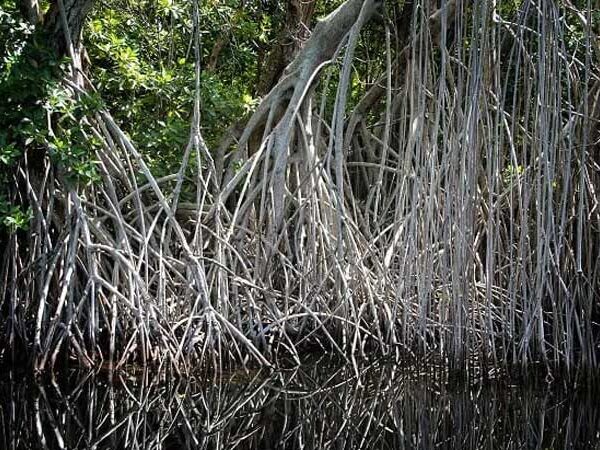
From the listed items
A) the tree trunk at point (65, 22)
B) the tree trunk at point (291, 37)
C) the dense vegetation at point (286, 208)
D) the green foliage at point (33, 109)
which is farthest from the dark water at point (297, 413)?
the tree trunk at point (291, 37)

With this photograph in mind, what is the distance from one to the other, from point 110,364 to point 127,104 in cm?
177

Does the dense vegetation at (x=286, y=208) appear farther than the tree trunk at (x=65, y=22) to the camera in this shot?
No

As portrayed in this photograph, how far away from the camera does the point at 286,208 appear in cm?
582

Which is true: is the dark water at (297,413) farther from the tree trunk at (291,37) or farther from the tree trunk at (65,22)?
the tree trunk at (291,37)

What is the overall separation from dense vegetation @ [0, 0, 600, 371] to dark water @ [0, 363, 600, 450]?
0.21 meters

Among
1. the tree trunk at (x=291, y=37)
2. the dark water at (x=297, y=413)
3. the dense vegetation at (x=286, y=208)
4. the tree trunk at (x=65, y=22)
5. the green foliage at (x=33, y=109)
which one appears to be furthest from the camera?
the tree trunk at (x=291, y=37)

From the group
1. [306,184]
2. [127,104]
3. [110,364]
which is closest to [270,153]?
[306,184]

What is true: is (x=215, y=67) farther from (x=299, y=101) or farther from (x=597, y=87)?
(x=597, y=87)

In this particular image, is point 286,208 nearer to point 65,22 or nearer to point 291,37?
point 291,37

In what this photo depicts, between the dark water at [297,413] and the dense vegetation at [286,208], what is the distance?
207mm

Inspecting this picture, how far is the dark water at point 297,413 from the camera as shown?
13.9 ft

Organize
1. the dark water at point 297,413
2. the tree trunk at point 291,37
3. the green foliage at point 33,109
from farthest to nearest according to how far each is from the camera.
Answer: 1. the tree trunk at point 291,37
2. the green foliage at point 33,109
3. the dark water at point 297,413

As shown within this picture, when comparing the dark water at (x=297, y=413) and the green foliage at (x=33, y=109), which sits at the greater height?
the green foliage at (x=33, y=109)

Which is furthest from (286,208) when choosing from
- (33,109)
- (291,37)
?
(33,109)
